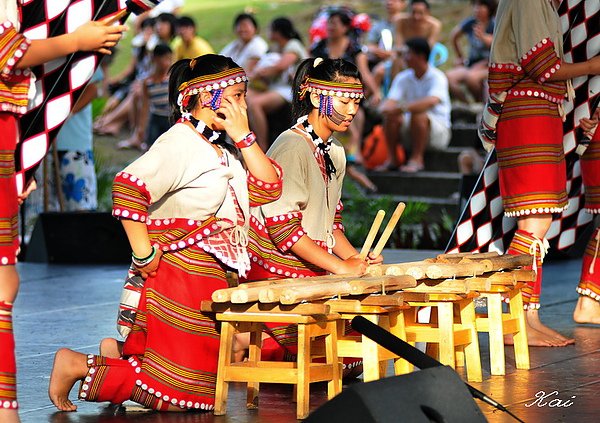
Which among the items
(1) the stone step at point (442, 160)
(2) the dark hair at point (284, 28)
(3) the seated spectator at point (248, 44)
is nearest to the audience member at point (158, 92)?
(3) the seated spectator at point (248, 44)

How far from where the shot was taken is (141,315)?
4484mm

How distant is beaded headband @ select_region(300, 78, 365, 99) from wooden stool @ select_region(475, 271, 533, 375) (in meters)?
0.91

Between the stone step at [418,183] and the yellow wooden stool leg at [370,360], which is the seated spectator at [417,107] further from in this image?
the yellow wooden stool leg at [370,360]

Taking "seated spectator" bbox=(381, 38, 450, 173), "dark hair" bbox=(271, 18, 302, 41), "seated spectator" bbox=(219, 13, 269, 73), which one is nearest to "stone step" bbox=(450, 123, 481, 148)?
"seated spectator" bbox=(381, 38, 450, 173)

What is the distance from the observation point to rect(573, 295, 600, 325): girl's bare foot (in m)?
6.34

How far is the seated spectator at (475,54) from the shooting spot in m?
12.1

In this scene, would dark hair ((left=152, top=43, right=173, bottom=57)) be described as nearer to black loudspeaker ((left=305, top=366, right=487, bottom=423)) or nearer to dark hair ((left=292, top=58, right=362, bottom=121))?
dark hair ((left=292, top=58, right=362, bottom=121))

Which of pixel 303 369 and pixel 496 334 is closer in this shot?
pixel 303 369

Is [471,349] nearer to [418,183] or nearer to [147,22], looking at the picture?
[418,183]

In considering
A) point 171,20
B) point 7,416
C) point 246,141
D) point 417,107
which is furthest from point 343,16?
point 7,416

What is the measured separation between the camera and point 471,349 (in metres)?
4.98

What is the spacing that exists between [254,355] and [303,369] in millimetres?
337

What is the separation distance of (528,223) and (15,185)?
267 cm

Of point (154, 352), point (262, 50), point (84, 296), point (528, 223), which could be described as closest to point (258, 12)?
point (262, 50)
